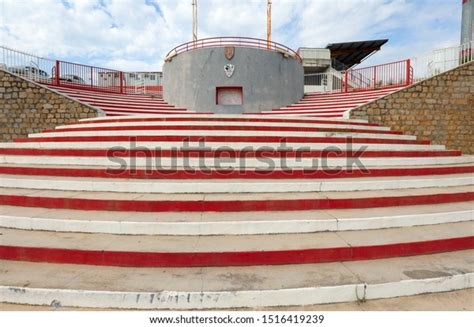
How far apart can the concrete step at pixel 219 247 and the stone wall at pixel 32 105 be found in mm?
6971

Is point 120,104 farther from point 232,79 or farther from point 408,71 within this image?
point 408,71

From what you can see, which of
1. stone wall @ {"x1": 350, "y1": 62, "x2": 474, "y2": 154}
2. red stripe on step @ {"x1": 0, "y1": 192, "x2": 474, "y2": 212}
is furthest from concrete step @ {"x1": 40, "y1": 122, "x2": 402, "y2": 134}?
red stripe on step @ {"x1": 0, "y1": 192, "x2": 474, "y2": 212}

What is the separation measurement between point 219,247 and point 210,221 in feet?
1.69

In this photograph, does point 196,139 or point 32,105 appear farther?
point 32,105

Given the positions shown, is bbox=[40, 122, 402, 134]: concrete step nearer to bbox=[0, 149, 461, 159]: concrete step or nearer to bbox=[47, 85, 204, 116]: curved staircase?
bbox=[0, 149, 461, 159]: concrete step

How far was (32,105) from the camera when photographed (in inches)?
371

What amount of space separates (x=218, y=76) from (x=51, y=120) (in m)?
6.90

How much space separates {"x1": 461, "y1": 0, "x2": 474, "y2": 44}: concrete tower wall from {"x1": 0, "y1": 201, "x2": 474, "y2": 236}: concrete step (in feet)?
48.2

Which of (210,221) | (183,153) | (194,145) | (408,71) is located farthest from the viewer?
(408,71)

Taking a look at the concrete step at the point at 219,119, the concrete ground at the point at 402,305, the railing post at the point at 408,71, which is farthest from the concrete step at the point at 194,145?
the railing post at the point at 408,71

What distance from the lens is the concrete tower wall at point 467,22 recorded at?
1324 centimetres

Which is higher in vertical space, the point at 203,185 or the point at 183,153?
the point at 183,153

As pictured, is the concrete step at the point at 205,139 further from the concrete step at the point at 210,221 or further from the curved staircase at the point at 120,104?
the curved staircase at the point at 120,104

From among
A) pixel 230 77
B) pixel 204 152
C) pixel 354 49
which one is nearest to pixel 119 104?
pixel 230 77
